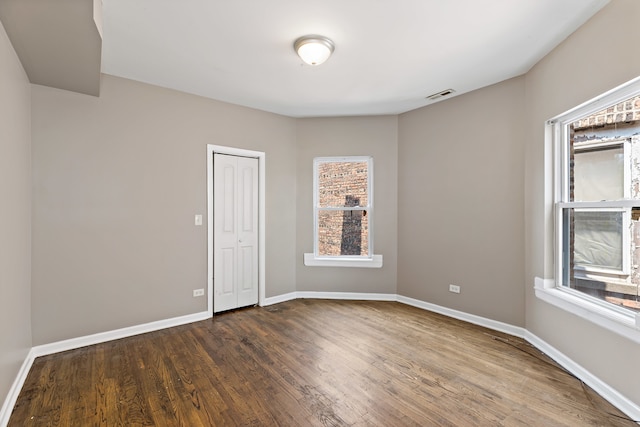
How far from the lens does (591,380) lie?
2.22 m

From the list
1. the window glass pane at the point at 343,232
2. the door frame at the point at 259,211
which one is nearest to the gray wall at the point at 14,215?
the door frame at the point at 259,211

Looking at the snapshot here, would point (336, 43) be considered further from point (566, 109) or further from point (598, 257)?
point (598, 257)

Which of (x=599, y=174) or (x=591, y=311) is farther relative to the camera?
(x=599, y=174)

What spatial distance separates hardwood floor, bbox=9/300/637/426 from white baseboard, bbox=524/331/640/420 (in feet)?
0.20

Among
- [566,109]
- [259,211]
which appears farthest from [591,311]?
[259,211]

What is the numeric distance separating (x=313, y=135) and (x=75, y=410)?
3770 mm

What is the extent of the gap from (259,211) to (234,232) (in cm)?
45

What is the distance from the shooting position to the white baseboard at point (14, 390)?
6.05 ft

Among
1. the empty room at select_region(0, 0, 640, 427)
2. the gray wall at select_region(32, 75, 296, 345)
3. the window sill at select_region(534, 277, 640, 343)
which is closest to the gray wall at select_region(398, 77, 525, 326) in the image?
the empty room at select_region(0, 0, 640, 427)

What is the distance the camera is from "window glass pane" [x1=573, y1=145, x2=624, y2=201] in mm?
2201

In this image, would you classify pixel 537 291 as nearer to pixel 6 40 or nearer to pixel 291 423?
pixel 291 423

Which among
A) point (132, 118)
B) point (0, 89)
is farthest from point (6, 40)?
point (132, 118)

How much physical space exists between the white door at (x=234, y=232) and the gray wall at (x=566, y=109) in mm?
Result: 3189

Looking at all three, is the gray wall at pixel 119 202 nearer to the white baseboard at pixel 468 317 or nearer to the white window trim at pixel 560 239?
the white baseboard at pixel 468 317
